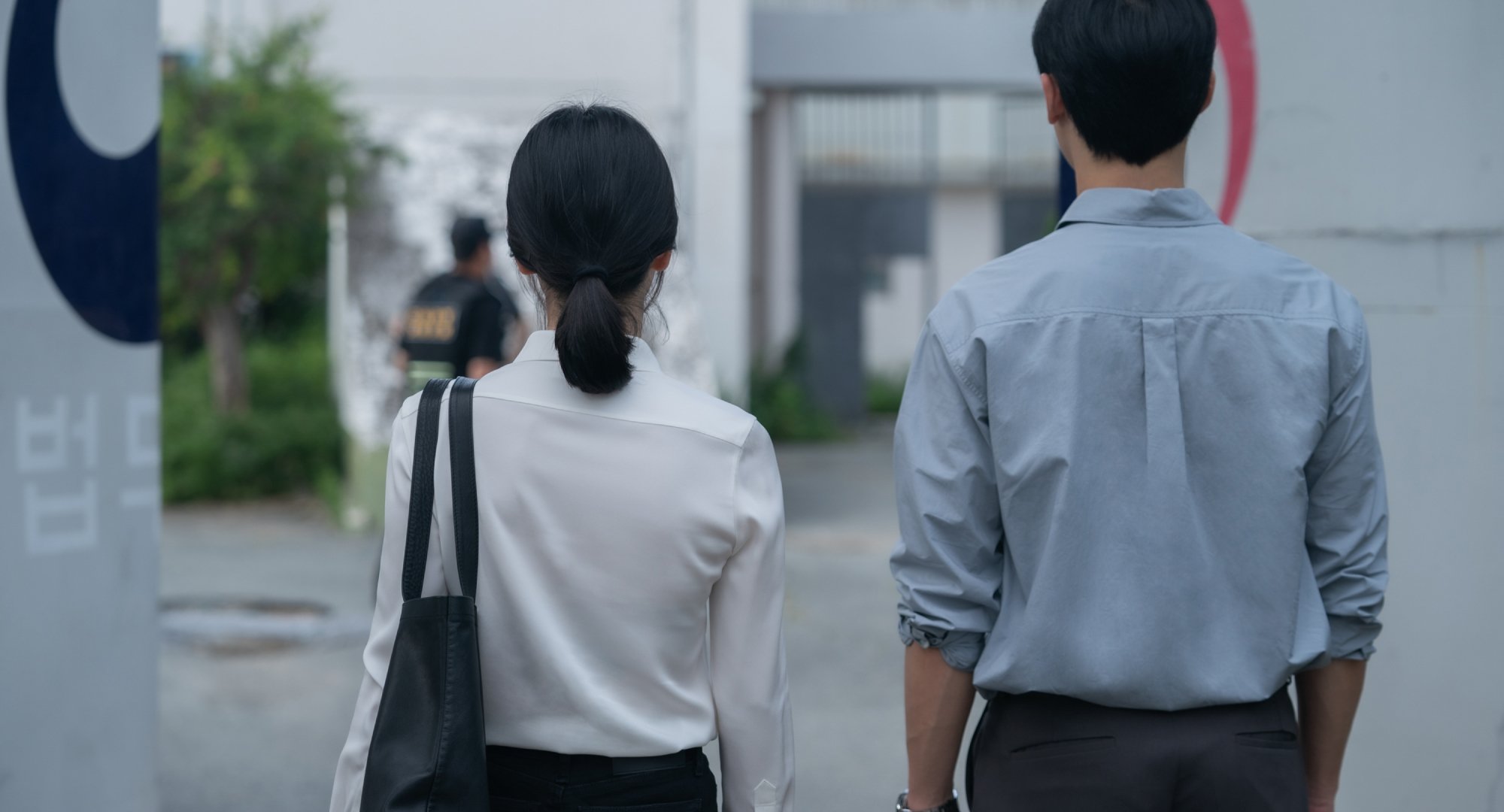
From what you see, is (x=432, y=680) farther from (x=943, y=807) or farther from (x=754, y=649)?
(x=943, y=807)

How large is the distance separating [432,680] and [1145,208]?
1.10 m

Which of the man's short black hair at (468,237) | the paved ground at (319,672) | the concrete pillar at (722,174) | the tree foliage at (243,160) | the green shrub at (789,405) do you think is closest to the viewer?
the paved ground at (319,672)

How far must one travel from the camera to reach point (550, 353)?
1.88 meters

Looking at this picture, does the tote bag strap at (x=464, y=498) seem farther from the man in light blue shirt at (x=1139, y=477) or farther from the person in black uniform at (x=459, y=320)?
the person in black uniform at (x=459, y=320)

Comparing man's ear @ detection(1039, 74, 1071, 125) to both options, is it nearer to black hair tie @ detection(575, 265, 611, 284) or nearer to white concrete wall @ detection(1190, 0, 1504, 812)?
black hair tie @ detection(575, 265, 611, 284)

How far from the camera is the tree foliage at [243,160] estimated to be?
9.64 m

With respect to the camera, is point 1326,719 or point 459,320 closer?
point 1326,719

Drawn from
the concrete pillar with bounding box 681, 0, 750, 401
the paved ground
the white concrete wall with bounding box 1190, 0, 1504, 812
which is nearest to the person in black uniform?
the paved ground

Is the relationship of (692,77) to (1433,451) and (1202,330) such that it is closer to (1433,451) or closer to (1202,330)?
(1433,451)

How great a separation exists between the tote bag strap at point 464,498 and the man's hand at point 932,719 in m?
0.59

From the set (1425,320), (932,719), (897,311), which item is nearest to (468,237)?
(1425,320)

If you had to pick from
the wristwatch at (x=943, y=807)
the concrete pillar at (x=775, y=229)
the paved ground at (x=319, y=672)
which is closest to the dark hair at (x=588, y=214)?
the wristwatch at (x=943, y=807)

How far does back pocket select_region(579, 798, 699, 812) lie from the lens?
6.09 feet

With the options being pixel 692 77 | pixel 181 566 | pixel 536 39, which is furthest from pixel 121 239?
pixel 692 77
